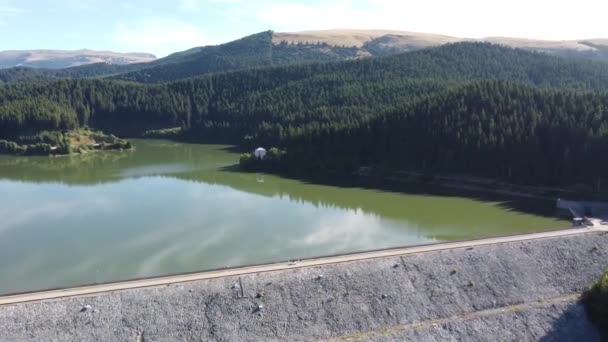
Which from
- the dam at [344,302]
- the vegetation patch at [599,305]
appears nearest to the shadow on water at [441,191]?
the dam at [344,302]

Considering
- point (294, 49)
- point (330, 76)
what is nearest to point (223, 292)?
point (330, 76)

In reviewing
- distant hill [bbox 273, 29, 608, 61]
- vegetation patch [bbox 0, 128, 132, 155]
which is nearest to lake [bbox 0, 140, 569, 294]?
vegetation patch [bbox 0, 128, 132, 155]

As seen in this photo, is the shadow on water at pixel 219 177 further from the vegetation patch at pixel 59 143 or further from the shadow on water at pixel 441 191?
the vegetation patch at pixel 59 143

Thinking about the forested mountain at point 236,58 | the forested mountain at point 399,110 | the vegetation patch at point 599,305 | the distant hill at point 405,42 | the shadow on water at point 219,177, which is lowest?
the shadow on water at point 219,177

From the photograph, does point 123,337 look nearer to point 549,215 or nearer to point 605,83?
point 549,215

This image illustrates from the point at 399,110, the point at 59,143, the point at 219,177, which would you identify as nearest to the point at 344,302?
the point at 219,177

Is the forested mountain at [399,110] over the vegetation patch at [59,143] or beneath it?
over
